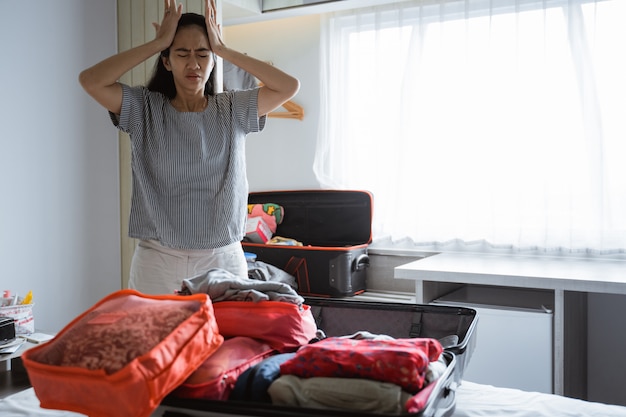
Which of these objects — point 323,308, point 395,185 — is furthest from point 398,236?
point 323,308

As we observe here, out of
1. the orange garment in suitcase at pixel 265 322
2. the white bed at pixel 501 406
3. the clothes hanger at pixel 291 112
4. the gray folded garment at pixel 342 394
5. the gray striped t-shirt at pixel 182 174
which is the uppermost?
the clothes hanger at pixel 291 112

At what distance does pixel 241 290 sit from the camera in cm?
113

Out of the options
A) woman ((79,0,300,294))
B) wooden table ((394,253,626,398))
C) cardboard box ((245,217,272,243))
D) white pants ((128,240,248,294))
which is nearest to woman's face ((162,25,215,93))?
woman ((79,0,300,294))

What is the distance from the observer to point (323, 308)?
1.48m

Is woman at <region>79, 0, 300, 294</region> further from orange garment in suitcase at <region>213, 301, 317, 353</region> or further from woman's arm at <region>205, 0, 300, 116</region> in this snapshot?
orange garment in suitcase at <region>213, 301, 317, 353</region>

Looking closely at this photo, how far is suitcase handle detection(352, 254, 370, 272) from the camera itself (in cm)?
292

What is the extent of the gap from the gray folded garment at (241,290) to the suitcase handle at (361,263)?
1794mm

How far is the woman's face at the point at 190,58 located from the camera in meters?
1.64

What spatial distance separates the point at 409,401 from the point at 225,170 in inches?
37.7

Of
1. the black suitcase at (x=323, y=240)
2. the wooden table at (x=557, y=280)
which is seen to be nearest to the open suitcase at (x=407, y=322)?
the wooden table at (x=557, y=280)

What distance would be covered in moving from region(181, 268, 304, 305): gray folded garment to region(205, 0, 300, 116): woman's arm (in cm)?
73

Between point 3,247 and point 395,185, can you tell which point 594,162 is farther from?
point 3,247

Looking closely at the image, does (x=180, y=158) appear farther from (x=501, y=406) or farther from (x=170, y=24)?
(x=501, y=406)

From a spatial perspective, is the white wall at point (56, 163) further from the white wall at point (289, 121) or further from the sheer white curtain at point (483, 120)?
the sheer white curtain at point (483, 120)
